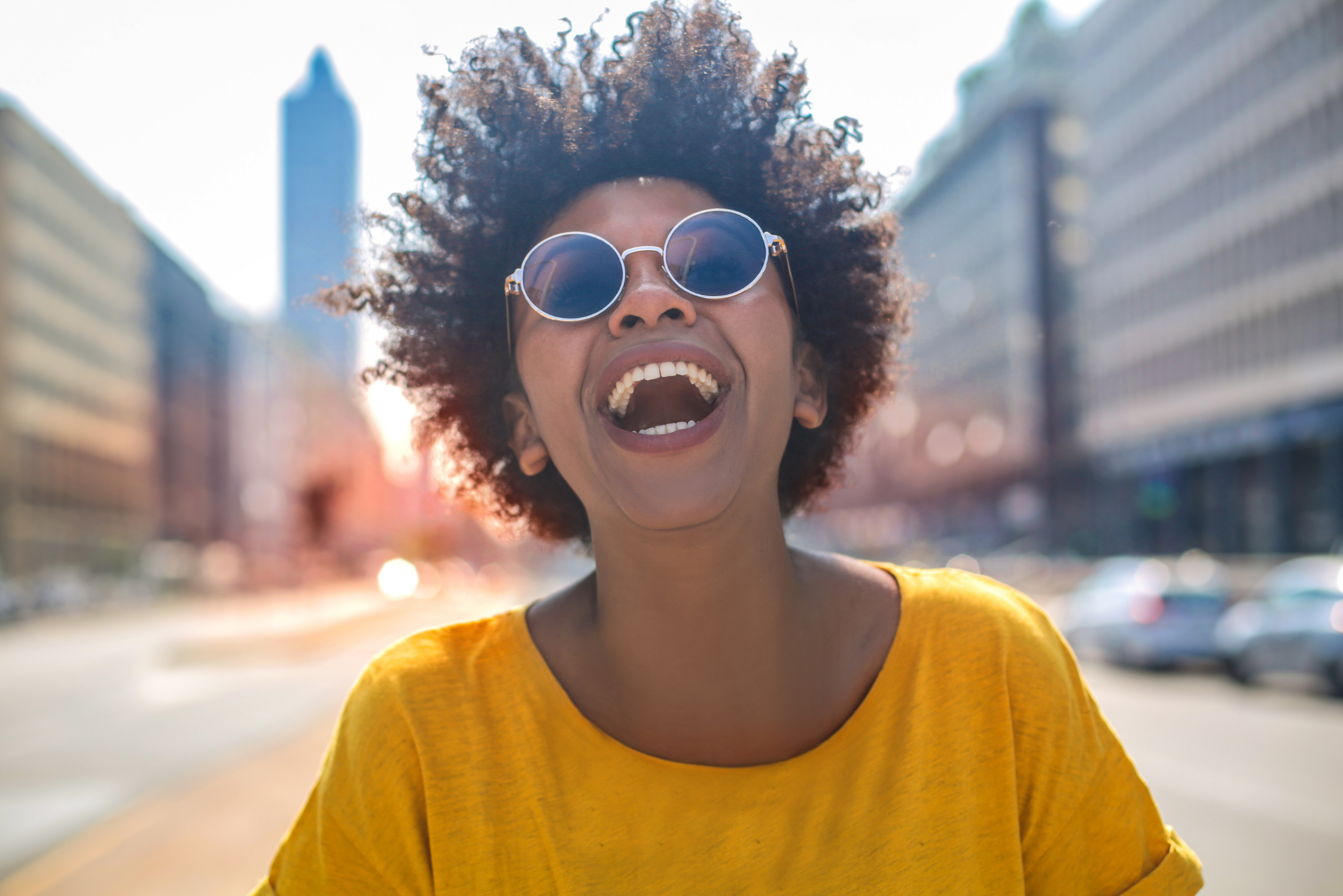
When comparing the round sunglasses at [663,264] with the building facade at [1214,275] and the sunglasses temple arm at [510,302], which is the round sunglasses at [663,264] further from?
the building facade at [1214,275]

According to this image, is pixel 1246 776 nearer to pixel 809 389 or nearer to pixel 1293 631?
pixel 1293 631

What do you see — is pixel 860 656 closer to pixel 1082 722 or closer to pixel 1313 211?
pixel 1082 722

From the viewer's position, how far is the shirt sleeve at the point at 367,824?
5.57 feet

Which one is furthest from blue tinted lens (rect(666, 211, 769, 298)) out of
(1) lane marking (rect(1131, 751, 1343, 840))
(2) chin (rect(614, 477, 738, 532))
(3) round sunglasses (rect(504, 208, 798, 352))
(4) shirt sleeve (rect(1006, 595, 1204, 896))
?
(1) lane marking (rect(1131, 751, 1343, 840))

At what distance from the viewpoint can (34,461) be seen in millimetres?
59281

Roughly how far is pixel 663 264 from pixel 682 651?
26.5 inches

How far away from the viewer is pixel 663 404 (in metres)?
2.00

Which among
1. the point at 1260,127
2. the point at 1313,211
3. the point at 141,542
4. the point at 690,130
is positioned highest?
the point at 1260,127

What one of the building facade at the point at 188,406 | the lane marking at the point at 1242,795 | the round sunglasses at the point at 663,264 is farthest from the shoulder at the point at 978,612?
the building facade at the point at 188,406

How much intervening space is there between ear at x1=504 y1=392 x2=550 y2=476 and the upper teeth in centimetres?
30

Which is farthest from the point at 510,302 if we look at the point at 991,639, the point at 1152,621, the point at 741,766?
the point at 1152,621

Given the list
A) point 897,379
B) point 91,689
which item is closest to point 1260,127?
point 91,689

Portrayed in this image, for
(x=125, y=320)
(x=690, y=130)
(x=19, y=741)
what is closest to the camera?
(x=690, y=130)

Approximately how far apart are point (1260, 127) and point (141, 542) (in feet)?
231
